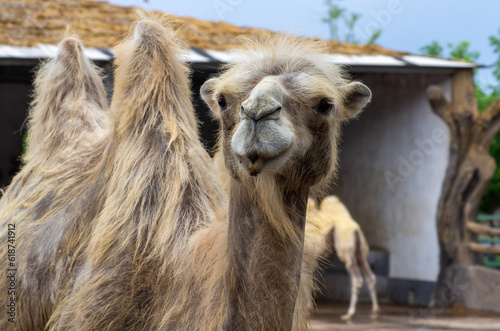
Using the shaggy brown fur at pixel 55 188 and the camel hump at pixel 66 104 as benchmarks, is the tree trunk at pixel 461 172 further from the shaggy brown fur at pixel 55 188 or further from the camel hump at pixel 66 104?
the shaggy brown fur at pixel 55 188

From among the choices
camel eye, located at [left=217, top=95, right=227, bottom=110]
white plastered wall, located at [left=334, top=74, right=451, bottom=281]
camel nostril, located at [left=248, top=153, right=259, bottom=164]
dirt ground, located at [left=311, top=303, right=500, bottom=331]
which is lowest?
dirt ground, located at [left=311, top=303, right=500, bottom=331]

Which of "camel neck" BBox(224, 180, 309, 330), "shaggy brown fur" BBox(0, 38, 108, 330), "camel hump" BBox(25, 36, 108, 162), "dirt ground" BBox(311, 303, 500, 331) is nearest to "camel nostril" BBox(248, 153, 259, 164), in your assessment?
"camel neck" BBox(224, 180, 309, 330)

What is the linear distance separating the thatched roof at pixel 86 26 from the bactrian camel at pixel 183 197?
594 centimetres

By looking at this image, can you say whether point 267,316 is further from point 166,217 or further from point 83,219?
point 83,219

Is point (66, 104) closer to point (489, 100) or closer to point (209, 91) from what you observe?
point (209, 91)

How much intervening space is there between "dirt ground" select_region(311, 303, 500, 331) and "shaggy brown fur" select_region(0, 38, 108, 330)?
6245 mm

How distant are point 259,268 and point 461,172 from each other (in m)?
9.85

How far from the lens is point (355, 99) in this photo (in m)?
3.04

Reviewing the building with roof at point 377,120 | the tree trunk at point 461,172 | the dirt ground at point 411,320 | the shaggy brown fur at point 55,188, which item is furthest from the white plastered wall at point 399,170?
the shaggy brown fur at point 55,188

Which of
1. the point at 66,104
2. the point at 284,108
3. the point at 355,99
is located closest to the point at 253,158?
the point at 284,108

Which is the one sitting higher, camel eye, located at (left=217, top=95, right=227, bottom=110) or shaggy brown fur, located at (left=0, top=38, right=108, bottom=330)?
camel eye, located at (left=217, top=95, right=227, bottom=110)

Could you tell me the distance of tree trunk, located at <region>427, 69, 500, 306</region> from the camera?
1154cm

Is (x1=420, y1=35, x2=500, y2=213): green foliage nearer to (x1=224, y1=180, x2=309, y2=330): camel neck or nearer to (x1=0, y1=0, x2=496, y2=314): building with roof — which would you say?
(x1=0, y1=0, x2=496, y2=314): building with roof

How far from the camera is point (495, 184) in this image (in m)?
18.2
